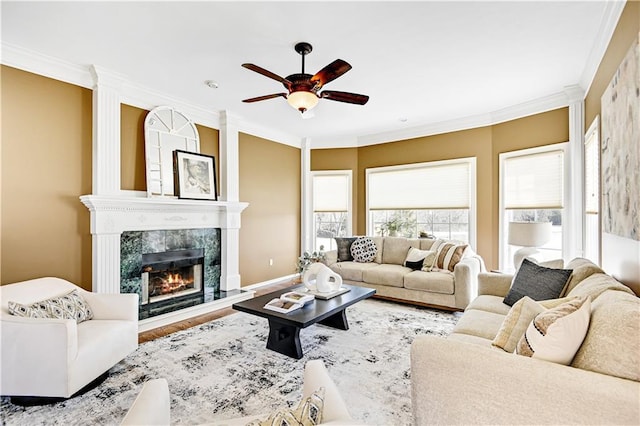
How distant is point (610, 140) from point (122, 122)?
495 cm

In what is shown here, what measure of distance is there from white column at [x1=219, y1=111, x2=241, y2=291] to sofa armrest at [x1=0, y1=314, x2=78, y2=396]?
9.22 ft

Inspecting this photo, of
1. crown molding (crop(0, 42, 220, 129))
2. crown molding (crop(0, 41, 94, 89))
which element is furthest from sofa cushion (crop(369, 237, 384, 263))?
crown molding (crop(0, 41, 94, 89))

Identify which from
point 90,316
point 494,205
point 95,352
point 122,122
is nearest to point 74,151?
point 122,122

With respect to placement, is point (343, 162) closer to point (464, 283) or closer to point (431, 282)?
point (431, 282)

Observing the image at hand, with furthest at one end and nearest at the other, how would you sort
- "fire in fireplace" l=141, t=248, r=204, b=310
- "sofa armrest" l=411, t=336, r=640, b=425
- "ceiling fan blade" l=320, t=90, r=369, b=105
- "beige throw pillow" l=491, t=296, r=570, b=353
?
"fire in fireplace" l=141, t=248, r=204, b=310
"ceiling fan blade" l=320, t=90, r=369, b=105
"beige throw pillow" l=491, t=296, r=570, b=353
"sofa armrest" l=411, t=336, r=640, b=425

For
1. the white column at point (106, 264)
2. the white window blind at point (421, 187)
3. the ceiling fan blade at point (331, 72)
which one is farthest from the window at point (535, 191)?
the white column at point (106, 264)

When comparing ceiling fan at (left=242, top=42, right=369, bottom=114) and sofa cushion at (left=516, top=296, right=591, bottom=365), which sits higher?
ceiling fan at (left=242, top=42, right=369, bottom=114)

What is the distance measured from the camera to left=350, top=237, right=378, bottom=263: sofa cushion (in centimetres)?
506

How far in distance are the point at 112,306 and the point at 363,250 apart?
3525 millimetres

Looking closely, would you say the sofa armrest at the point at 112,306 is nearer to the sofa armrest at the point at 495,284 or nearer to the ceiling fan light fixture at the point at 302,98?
the ceiling fan light fixture at the point at 302,98

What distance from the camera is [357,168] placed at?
6449 mm

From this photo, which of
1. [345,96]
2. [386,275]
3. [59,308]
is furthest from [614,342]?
[59,308]

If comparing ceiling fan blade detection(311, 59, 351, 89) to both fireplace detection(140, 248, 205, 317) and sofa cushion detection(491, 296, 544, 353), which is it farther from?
fireplace detection(140, 248, 205, 317)

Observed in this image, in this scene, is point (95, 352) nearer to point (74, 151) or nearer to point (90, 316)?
point (90, 316)
